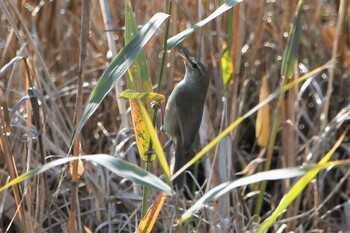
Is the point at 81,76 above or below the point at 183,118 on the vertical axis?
above

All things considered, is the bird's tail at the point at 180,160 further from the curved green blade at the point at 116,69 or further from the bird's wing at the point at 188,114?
the curved green blade at the point at 116,69

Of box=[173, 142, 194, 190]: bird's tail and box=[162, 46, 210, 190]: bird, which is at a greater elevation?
box=[162, 46, 210, 190]: bird

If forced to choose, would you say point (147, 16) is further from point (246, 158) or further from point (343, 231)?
point (343, 231)

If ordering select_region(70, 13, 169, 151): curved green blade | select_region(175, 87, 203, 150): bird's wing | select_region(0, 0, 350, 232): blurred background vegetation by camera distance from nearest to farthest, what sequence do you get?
select_region(70, 13, 169, 151): curved green blade → select_region(175, 87, 203, 150): bird's wing → select_region(0, 0, 350, 232): blurred background vegetation

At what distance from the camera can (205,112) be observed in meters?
2.15

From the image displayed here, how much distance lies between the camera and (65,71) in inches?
105

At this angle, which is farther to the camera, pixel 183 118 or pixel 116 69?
pixel 183 118

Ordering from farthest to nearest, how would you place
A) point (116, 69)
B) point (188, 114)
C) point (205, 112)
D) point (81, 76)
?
point (205, 112) → point (188, 114) → point (81, 76) → point (116, 69)

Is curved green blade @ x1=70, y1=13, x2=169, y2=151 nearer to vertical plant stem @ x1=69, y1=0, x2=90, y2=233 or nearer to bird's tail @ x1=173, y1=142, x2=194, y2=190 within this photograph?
vertical plant stem @ x1=69, y1=0, x2=90, y2=233

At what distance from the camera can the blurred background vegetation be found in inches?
74.9

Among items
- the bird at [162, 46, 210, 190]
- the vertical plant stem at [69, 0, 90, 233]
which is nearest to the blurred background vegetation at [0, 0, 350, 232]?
the bird at [162, 46, 210, 190]

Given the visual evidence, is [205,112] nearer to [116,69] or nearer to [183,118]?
[183,118]

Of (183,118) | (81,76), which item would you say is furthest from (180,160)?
(81,76)

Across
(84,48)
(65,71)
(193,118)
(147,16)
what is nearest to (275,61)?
(147,16)
